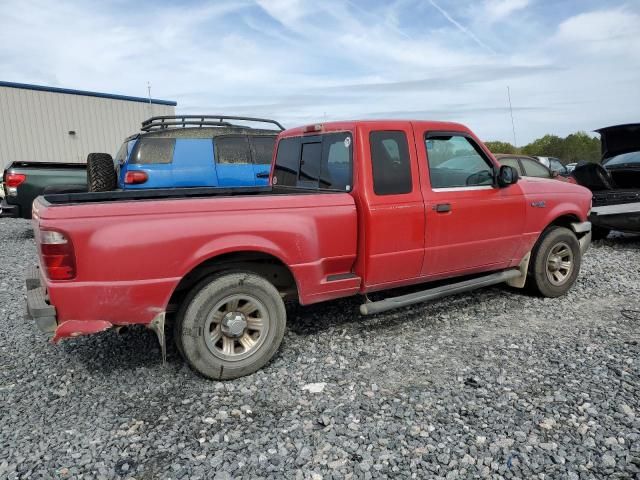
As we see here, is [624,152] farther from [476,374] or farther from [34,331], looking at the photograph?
[34,331]

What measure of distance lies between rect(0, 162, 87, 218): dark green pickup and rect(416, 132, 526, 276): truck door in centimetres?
713

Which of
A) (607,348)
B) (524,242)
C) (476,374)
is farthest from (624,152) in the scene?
(476,374)

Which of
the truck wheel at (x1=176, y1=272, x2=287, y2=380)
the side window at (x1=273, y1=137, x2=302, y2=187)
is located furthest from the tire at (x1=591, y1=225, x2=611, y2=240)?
the truck wheel at (x1=176, y1=272, x2=287, y2=380)

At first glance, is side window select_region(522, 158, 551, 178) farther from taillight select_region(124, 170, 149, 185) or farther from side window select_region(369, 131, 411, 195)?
taillight select_region(124, 170, 149, 185)

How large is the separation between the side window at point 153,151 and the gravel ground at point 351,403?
304 centimetres

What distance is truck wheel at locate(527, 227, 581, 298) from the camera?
17.1 ft

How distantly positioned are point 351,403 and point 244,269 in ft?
4.07

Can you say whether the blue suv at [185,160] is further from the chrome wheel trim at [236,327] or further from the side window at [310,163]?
the chrome wheel trim at [236,327]

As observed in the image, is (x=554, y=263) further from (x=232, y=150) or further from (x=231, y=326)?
(x=232, y=150)

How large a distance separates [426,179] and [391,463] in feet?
7.93

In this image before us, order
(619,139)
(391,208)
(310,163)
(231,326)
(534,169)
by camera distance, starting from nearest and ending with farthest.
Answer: (231,326), (391,208), (310,163), (619,139), (534,169)

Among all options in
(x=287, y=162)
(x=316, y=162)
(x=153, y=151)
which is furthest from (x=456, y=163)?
(x=153, y=151)

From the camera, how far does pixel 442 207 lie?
4258mm

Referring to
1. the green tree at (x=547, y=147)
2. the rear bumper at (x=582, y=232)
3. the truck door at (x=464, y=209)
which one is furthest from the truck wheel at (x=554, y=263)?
the green tree at (x=547, y=147)
